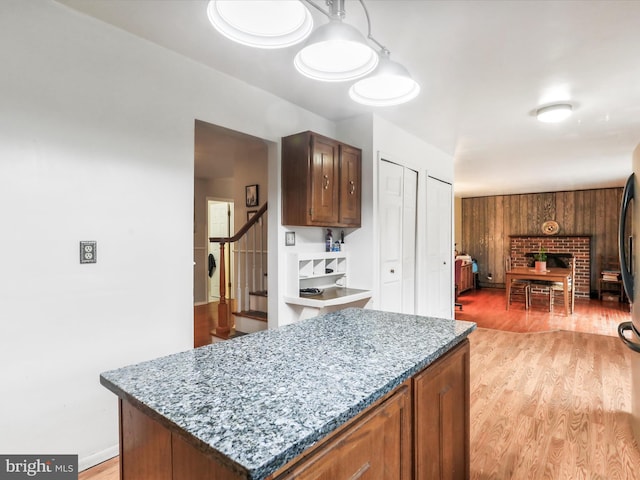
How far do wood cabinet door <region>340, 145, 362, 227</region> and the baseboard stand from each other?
6.97ft

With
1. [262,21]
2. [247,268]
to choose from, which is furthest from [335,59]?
[247,268]

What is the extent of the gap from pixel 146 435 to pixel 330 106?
277cm

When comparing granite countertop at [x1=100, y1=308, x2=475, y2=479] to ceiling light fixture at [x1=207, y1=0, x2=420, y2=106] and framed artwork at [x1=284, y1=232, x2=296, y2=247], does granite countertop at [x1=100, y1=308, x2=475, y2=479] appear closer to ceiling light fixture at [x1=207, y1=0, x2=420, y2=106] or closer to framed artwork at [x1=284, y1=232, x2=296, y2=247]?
ceiling light fixture at [x1=207, y1=0, x2=420, y2=106]

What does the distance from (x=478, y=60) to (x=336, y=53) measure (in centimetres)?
137

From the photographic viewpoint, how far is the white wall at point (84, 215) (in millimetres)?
1624

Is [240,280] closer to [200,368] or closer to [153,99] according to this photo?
[153,99]

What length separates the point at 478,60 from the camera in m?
2.29

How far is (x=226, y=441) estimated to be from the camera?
0.68 metres

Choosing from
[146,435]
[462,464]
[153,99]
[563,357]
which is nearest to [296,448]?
[146,435]

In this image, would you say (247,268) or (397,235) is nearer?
(397,235)

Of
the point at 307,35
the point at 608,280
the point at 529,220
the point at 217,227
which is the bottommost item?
the point at 608,280

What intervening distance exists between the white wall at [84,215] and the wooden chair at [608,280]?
26.2 ft

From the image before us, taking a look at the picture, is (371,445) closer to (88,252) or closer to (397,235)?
(88,252)

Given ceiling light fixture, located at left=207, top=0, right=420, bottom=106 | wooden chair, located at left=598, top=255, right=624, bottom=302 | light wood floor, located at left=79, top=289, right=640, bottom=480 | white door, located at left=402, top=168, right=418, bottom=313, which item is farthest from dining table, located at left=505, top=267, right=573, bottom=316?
ceiling light fixture, located at left=207, top=0, right=420, bottom=106
